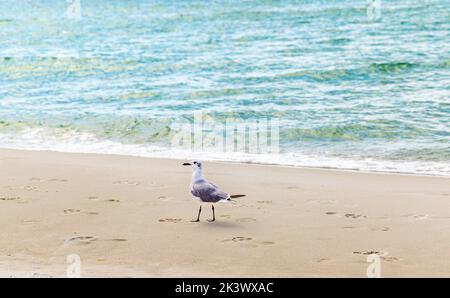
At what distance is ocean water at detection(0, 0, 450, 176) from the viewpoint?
1398 cm

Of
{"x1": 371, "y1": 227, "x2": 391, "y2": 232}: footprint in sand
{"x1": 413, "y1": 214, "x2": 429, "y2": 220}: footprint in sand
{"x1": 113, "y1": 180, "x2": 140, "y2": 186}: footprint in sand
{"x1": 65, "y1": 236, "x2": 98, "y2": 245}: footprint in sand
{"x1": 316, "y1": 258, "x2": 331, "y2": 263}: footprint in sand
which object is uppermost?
{"x1": 113, "y1": 180, "x2": 140, "y2": 186}: footprint in sand

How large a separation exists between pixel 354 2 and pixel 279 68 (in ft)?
88.1

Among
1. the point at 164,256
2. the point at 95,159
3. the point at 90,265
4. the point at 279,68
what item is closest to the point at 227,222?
the point at 164,256

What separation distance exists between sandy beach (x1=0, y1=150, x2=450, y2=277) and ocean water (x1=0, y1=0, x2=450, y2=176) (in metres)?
1.71

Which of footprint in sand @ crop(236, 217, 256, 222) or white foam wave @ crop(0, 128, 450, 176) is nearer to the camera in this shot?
footprint in sand @ crop(236, 217, 256, 222)

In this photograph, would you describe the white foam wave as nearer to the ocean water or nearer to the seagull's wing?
the ocean water

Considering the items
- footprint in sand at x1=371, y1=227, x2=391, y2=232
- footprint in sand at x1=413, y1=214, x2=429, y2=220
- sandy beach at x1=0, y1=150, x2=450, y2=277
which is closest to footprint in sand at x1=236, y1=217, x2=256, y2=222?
sandy beach at x1=0, y1=150, x2=450, y2=277

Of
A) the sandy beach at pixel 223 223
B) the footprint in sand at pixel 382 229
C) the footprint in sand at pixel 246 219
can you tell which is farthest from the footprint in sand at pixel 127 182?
the footprint in sand at pixel 382 229

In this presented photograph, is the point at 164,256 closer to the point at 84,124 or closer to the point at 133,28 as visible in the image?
the point at 84,124

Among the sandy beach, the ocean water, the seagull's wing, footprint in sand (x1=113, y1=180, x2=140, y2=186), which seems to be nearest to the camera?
the sandy beach

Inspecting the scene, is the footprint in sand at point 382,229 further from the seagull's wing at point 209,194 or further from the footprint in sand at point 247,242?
the seagull's wing at point 209,194

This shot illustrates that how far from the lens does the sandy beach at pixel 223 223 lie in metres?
6.92

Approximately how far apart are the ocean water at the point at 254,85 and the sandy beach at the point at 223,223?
5.60 feet

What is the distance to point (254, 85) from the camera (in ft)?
69.0
